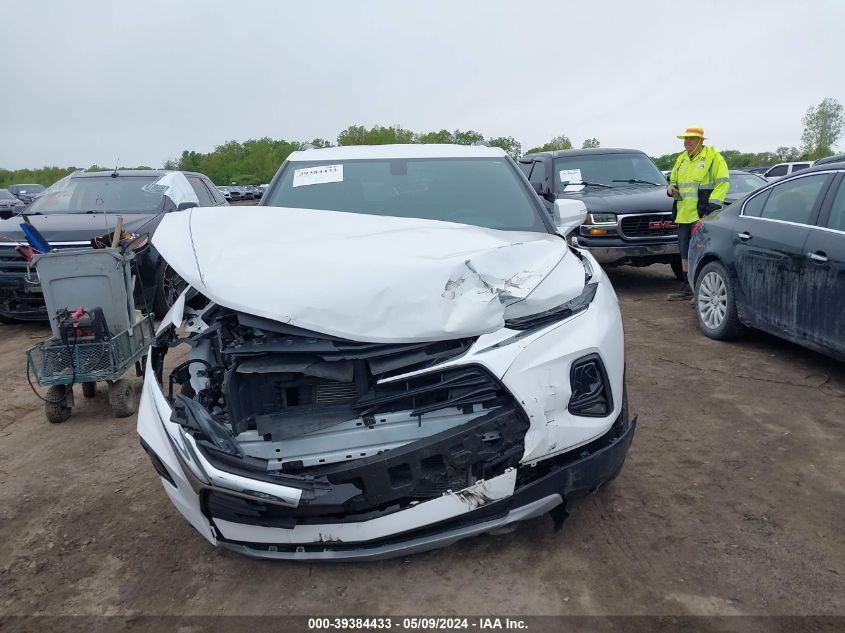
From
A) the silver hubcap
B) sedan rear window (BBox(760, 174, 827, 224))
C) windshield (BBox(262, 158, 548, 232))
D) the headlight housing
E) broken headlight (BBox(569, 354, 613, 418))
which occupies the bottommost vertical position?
the silver hubcap

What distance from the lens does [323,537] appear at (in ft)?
→ 8.11

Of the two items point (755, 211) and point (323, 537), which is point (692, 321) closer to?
point (755, 211)

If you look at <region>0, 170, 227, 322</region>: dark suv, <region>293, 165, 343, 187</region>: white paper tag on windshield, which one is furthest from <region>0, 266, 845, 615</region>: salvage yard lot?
<region>0, 170, 227, 322</region>: dark suv

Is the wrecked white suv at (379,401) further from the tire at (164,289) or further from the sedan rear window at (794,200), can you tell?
the tire at (164,289)

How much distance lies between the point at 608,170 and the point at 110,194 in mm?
6711

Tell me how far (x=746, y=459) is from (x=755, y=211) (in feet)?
9.20

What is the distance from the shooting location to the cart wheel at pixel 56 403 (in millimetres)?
4555

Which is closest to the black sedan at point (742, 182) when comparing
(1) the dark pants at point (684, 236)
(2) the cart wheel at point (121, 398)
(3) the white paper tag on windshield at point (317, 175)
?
(1) the dark pants at point (684, 236)

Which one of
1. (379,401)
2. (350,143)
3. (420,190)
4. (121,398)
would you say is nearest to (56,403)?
(121,398)

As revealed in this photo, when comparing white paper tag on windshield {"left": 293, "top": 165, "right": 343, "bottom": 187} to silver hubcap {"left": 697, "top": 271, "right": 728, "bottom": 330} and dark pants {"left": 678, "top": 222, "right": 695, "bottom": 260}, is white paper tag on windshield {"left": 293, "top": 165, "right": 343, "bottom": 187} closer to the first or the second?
silver hubcap {"left": 697, "top": 271, "right": 728, "bottom": 330}

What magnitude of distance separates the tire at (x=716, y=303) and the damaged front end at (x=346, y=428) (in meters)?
4.02

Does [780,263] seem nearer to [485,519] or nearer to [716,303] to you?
[716,303]

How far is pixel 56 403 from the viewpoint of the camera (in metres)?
4.56

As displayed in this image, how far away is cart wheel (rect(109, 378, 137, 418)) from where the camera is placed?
15.2 ft
